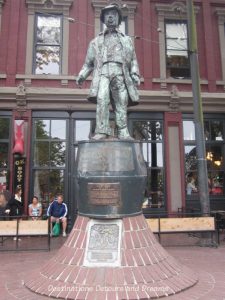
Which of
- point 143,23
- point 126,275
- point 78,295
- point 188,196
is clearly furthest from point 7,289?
point 143,23

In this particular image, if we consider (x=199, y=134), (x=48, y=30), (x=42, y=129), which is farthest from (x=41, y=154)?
(x=199, y=134)

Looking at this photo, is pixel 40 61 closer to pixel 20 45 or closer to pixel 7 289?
pixel 20 45

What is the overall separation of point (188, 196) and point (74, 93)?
6111 mm

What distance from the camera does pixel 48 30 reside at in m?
15.2

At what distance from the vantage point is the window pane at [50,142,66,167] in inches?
557

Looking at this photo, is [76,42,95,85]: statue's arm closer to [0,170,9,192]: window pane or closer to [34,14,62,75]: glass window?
[0,170,9,192]: window pane

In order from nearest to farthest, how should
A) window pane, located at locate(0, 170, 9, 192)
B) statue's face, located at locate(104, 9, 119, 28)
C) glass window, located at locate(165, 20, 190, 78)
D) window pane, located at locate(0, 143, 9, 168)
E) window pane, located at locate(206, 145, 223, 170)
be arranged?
statue's face, located at locate(104, 9, 119, 28) → window pane, located at locate(0, 170, 9, 192) → window pane, located at locate(0, 143, 9, 168) → window pane, located at locate(206, 145, 223, 170) → glass window, located at locate(165, 20, 190, 78)

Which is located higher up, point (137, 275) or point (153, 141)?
point (153, 141)

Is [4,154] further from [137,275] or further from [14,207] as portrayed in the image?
[137,275]

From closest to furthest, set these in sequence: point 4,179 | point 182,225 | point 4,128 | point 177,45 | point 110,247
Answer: point 110,247 → point 182,225 → point 4,179 → point 4,128 → point 177,45

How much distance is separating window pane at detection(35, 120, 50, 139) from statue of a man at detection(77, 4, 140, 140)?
7.55 metres

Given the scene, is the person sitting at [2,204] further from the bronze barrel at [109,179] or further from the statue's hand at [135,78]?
the statue's hand at [135,78]

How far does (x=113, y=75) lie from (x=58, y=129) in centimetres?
789

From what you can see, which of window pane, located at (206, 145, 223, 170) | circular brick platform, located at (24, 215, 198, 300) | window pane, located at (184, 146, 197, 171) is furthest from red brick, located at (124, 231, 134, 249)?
window pane, located at (206, 145, 223, 170)
